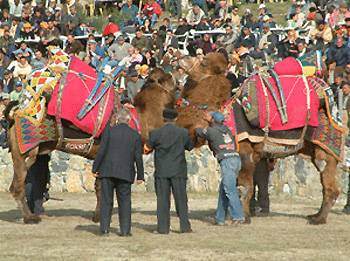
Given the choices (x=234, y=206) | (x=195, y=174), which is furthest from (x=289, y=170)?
(x=234, y=206)

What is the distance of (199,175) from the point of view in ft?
83.4

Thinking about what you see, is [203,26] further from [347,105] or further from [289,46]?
[347,105]

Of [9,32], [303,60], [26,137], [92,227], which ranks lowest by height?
[92,227]

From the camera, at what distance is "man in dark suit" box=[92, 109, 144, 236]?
17344mm

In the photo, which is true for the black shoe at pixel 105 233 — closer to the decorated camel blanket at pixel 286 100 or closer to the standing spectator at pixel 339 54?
the decorated camel blanket at pixel 286 100

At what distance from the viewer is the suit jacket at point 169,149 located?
58.2 ft

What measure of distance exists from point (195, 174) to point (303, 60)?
6011mm

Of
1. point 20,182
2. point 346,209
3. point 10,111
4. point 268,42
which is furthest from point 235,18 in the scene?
point 20,182

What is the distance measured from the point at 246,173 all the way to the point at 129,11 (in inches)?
711

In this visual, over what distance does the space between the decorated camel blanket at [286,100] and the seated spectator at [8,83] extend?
13.7 meters

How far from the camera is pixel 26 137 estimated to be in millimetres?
19203

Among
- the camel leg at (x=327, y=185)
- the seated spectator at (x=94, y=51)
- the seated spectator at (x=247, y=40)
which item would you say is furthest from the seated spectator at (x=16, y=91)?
the camel leg at (x=327, y=185)

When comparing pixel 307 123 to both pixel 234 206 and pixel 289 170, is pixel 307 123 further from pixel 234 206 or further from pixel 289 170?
pixel 289 170

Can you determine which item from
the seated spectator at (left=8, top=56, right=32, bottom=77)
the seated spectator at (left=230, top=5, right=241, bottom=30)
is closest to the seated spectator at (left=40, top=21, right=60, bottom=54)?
the seated spectator at (left=8, top=56, right=32, bottom=77)
